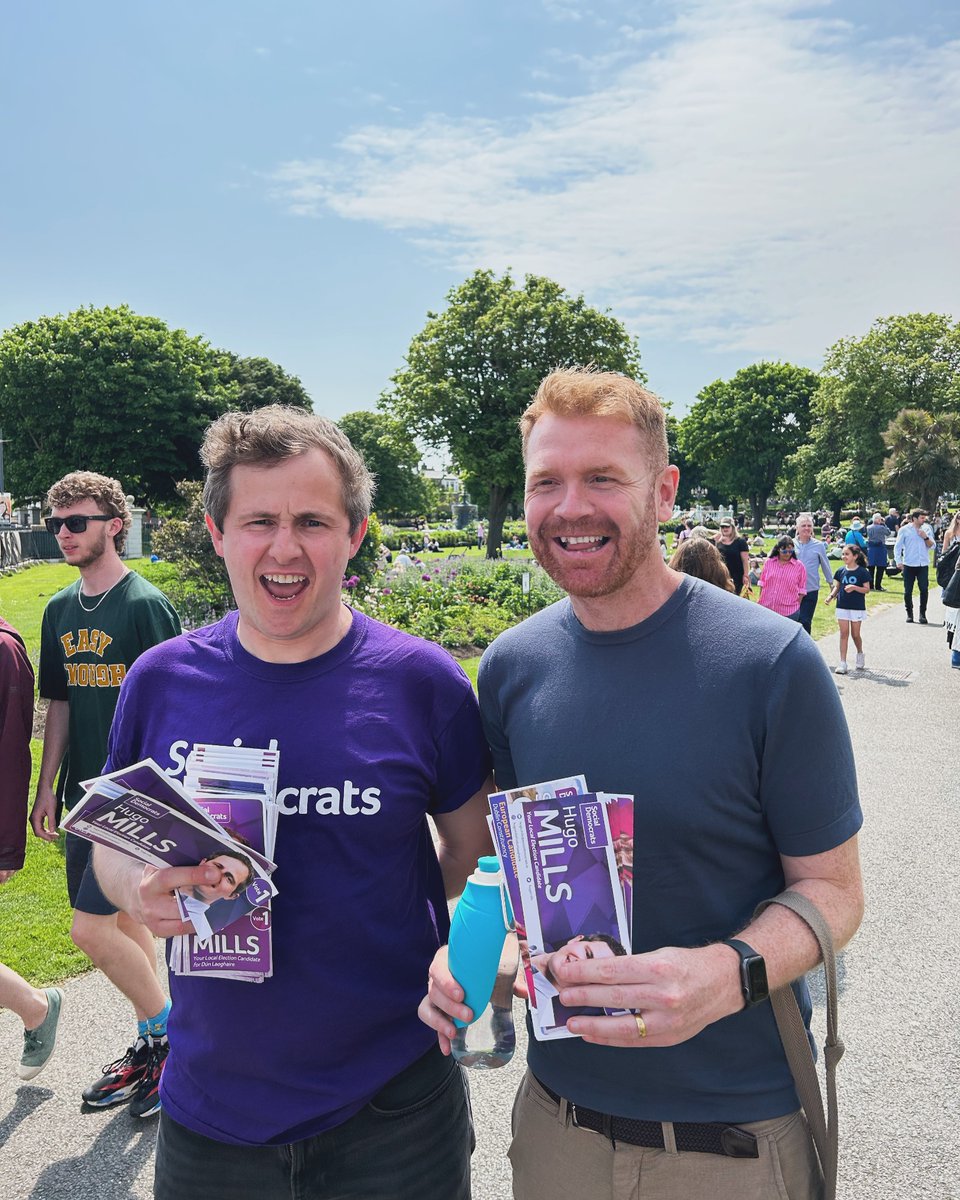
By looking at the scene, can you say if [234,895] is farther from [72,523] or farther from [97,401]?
[97,401]

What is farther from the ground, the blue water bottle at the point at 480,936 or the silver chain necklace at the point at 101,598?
the silver chain necklace at the point at 101,598

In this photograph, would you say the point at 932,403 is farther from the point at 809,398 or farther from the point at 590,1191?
the point at 590,1191

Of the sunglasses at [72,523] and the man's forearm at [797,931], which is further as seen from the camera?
the sunglasses at [72,523]

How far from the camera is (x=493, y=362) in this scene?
133ft

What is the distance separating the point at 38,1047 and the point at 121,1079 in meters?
0.39

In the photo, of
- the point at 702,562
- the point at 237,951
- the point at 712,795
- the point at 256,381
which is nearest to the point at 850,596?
the point at 702,562

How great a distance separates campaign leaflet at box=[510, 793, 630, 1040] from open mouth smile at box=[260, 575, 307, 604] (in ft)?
2.59

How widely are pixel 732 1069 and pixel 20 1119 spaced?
311cm

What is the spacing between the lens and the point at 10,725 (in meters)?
3.84

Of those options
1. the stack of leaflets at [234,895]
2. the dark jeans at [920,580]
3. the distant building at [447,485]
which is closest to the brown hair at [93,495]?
the stack of leaflets at [234,895]

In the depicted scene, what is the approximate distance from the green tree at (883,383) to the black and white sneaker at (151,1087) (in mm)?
57858

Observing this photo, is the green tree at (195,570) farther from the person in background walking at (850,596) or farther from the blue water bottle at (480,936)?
the blue water bottle at (480,936)

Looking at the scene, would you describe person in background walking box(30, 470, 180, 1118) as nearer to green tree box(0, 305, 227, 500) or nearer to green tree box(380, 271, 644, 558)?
green tree box(380, 271, 644, 558)

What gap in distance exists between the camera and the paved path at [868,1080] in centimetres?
318
